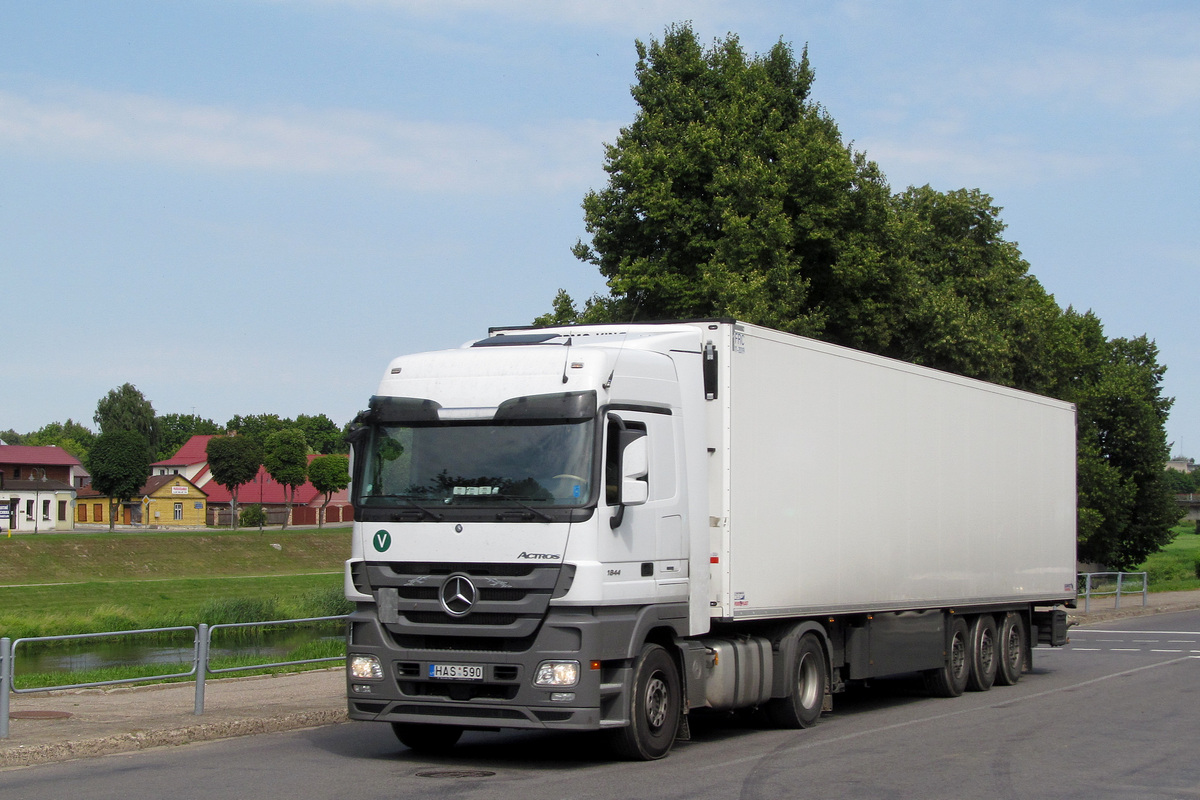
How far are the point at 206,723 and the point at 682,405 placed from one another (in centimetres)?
537

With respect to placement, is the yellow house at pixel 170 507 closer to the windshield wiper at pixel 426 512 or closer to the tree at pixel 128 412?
the tree at pixel 128 412

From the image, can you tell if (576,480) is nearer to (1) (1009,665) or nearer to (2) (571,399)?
(2) (571,399)

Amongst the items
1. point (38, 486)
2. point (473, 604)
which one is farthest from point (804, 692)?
point (38, 486)

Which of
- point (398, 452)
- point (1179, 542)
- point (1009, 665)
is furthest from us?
point (1179, 542)

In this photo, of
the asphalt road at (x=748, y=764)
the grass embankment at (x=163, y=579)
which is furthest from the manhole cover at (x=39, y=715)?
the grass embankment at (x=163, y=579)

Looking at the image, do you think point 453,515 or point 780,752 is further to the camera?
point 780,752

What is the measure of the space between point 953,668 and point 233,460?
96.0 meters

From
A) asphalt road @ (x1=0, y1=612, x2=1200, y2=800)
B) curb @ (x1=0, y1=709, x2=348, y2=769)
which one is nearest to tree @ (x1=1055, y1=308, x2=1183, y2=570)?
asphalt road @ (x1=0, y1=612, x2=1200, y2=800)

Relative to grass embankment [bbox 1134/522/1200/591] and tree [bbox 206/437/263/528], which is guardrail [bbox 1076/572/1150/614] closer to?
grass embankment [bbox 1134/522/1200/591]

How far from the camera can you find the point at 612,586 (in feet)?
32.9

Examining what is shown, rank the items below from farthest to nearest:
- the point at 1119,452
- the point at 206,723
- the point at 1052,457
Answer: the point at 1119,452 < the point at 1052,457 < the point at 206,723

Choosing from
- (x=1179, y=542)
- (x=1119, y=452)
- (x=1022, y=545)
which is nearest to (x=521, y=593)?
(x=1022, y=545)

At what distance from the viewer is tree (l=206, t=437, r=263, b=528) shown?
106 meters

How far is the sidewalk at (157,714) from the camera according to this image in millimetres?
10883
